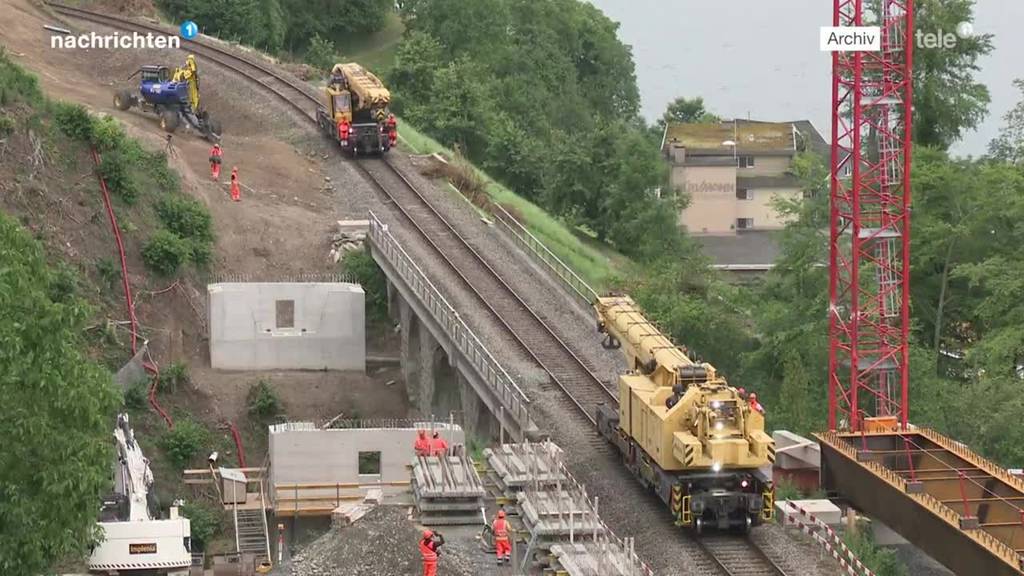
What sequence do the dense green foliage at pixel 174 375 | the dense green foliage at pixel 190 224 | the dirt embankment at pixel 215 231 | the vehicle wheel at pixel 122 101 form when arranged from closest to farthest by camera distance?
the dense green foliage at pixel 174 375 < the dirt embankment at pixel 215 231 < the dense green foliage at pixel 190 224 < the vehicle wheel at pixel 122 101

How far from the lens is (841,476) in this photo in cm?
4369

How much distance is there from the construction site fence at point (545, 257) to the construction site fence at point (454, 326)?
4068 mm

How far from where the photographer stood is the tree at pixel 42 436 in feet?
103

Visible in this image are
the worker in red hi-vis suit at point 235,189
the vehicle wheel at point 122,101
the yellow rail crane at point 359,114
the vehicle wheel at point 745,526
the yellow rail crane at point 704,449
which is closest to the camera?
the yellow rail crane at point 704,449

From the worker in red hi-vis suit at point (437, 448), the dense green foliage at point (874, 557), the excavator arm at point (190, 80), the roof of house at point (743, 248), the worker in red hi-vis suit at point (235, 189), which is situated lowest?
the dense green foliage at point (874, 557)

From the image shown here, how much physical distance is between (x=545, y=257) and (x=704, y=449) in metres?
23.4

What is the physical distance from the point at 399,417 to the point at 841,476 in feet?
53.1

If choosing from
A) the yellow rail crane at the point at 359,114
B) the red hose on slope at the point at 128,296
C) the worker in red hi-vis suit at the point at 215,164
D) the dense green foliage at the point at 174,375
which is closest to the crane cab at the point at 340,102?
the yellow rail crane at the point at 359,114

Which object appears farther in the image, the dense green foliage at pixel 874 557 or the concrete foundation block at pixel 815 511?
the concrete foundation block at pixel 815 511

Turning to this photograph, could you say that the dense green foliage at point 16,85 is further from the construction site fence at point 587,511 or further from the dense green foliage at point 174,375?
the construction site fence at point 587,511

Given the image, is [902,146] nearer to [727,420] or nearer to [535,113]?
[727,420]

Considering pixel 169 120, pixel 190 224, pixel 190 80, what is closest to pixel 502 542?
pixel 190 224

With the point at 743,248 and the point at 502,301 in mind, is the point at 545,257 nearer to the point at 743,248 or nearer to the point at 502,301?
the point at 502,301

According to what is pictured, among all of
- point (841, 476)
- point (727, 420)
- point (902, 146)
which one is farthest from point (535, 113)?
point (727, 420)
